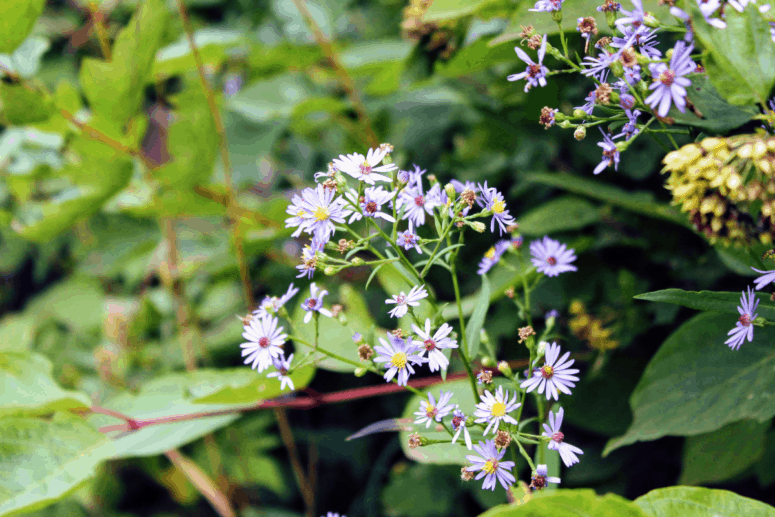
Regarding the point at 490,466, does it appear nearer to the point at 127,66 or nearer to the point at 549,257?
the point at 549,257

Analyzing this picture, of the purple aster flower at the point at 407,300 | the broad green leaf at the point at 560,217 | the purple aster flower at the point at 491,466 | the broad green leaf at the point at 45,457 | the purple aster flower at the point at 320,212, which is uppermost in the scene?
the purple aster flower at the point at 320,212

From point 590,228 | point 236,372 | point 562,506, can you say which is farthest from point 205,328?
point 562,506

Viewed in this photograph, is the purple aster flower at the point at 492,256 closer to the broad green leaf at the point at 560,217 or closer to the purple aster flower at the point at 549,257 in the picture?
the purple aster flower at the point at 549,257

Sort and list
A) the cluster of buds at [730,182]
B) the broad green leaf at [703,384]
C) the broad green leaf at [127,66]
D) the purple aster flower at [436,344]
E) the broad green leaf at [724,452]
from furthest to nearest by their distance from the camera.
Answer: the broad green leaf at [127,66]
the broad green leaf at [724,452]
the broad green leaf at [703,384]
the purple aster flower at [436,344]
the cluster of buds at [730,182]

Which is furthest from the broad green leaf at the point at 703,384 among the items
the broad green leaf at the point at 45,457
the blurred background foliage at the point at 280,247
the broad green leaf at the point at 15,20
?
the broad green leaf at the point at 15,20

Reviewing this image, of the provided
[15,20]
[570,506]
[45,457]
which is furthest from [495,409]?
[15,20]

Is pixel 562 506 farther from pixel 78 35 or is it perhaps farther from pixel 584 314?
pixel 78 35
